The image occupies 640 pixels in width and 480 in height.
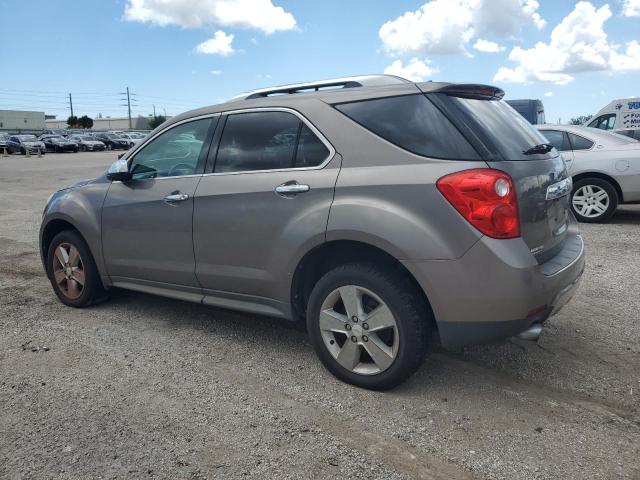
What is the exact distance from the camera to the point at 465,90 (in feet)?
10.3

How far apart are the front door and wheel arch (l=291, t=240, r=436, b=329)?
0.89 metres

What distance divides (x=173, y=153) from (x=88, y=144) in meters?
48.0

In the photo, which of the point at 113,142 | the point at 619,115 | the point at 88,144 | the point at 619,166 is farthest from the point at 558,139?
the point at 113,142

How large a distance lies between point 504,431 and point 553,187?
1.40 m

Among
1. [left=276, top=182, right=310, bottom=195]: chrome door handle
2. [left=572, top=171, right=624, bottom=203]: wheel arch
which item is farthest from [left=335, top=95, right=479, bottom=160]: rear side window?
[left=572, top=171, right=624, bottom=203]: wheel arch

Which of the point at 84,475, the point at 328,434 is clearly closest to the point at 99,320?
the point at 84,475

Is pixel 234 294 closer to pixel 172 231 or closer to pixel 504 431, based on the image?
pixel 172 231

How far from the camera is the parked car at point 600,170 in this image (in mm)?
8203

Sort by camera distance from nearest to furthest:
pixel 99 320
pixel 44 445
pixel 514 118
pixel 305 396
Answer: pixel 44 445, pixel 305 396, pixel 514 118, pixel 99 320

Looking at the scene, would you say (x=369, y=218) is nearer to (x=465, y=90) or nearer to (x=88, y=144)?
(x=465, y=90)

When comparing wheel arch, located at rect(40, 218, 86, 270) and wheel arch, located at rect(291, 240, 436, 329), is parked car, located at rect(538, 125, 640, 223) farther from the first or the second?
wheel arch, located at rect(40, 218, 86, 270)

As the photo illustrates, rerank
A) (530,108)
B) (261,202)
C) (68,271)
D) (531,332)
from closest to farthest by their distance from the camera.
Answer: (531,332) → (261,202) → (68,271) → (530,108)

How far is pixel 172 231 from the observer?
12.9 feet

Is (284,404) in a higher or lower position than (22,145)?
lower
